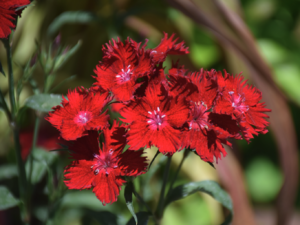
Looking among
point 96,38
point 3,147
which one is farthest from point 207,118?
point 96,38

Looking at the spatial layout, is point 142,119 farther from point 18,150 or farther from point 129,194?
point 18,150

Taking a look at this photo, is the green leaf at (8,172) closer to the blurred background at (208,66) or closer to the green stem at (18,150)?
the blurred background at (208,66)

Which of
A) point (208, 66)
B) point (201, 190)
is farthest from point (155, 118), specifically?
point (208, 66)

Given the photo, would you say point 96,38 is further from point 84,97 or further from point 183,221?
point 84,97

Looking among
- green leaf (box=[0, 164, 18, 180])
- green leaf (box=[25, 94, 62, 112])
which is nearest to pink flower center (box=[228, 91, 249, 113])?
green leaf (box=[25, 94, 62, 112])

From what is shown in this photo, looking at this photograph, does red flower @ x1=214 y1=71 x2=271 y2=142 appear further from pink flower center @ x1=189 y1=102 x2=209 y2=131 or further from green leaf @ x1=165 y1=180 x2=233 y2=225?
green leaf @ x1=165 y1=180 x2=233 y2=225

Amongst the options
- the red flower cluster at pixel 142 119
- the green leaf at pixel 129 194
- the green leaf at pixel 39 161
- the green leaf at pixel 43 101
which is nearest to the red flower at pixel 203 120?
the red flower cluster at pixel 142 119
